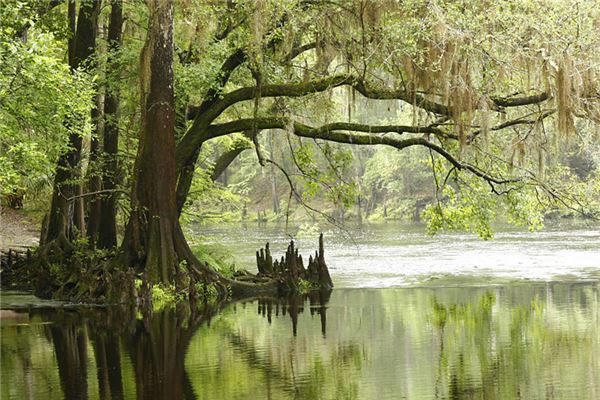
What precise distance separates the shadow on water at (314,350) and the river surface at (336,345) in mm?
19

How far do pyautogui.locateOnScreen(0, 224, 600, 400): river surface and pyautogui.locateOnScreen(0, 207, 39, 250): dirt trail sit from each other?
32.2 feet

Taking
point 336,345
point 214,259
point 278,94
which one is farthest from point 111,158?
point 336,345

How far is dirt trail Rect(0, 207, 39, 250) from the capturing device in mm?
27797

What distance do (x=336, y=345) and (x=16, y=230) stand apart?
20298mm

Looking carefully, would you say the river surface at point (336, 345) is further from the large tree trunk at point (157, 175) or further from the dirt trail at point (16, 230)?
the dirt trail at point (16, 230)

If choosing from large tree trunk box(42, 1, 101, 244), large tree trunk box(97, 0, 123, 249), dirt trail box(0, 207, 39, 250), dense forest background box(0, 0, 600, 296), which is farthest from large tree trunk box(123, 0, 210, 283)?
dirt trail box(0, 207, 39, 250)

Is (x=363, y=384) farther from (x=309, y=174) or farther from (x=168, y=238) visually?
(x=309, y=174)

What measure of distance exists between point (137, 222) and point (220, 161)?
218 inches

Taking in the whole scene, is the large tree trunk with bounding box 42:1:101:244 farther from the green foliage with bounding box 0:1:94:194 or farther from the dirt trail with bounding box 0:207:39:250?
the dirt trail with bounding box 0:207:39:250

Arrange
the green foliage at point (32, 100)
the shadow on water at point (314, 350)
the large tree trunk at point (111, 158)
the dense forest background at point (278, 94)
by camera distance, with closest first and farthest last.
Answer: the shadow on water at point (314, 350), the green foliage at point (32, 100), the dense forest background at point (278, 94), the large tree trunk at point (111, 158)

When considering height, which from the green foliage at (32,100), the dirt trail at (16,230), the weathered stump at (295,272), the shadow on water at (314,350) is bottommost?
the shadow on water at (314,350)

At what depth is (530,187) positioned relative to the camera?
1833cm

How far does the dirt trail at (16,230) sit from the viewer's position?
91.2 ft

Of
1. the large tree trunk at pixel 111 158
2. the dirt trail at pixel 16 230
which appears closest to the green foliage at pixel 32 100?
the large tree trunk at pixel 111 158
